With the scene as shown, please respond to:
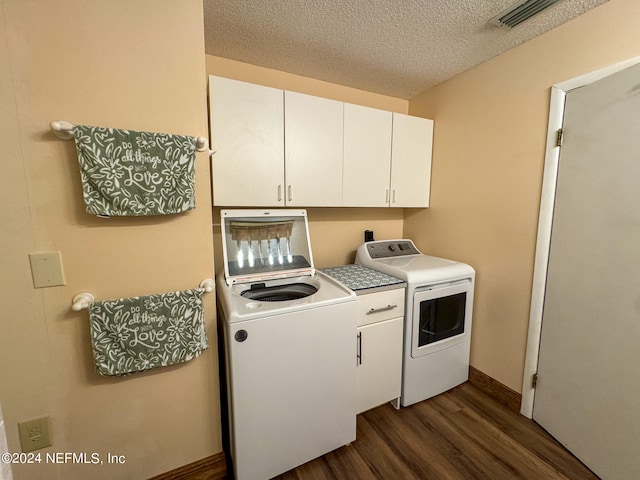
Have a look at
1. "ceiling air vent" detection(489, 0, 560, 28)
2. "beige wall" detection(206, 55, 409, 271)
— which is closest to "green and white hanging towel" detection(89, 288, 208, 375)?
"beige wall" detection(206, 55, 409, 271)

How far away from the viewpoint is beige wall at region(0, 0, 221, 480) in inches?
36.9

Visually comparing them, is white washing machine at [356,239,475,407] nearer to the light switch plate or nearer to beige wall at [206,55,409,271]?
beige wall at [206,55,409,271]

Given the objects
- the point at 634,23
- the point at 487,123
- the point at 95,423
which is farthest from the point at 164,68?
the point at 634,23

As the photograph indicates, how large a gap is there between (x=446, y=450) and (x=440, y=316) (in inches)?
29.5

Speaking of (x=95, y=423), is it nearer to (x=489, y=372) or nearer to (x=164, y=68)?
(x=164, y=68)

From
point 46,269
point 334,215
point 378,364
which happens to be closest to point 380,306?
point 378,364

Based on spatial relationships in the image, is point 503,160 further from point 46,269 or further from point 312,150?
point 46,269

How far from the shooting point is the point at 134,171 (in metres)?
1.03

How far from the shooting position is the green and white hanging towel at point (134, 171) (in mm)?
963

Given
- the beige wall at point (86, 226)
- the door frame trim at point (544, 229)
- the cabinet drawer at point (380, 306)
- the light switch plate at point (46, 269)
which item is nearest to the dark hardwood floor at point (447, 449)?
the door frame trim at point (544, 229)

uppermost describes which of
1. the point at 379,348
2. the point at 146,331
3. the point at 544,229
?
the point at 544,229

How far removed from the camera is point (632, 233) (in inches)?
46.4

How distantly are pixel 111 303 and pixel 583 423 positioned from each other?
2366 millimetres

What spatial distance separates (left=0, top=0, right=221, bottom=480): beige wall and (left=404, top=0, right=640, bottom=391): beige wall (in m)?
1.82
